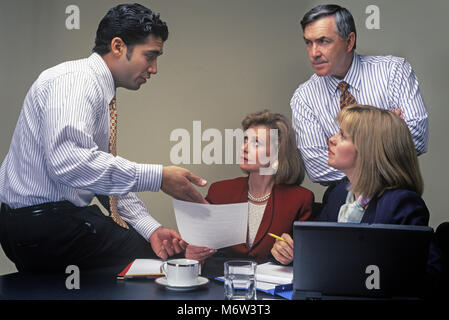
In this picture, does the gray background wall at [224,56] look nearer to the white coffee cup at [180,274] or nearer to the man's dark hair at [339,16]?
the man's dark hair at [339,16]

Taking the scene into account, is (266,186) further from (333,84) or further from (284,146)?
(333,84)

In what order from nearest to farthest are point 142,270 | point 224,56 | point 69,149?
point 142,270 < point 69,149 < point 224,56

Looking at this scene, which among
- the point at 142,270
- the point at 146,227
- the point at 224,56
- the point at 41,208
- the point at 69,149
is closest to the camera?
the point at 142,270

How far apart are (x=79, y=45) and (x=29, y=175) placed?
71 centimetres

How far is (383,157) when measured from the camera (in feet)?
5.81

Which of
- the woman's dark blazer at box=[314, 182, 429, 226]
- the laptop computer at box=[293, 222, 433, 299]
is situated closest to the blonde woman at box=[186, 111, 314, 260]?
the woman's dark blazer at box=[314, 182, 429, 226]

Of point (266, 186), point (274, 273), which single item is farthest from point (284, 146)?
point (274, 273)

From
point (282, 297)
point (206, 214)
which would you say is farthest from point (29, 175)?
point (282, 297)

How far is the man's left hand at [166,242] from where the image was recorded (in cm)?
198

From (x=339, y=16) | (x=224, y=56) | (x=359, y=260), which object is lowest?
(x=359, y=260)

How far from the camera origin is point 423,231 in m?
1.20

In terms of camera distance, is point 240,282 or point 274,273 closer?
point 240,282

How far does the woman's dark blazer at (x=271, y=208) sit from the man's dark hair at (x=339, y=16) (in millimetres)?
762

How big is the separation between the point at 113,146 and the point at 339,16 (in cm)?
120
